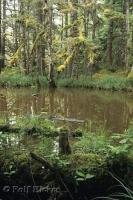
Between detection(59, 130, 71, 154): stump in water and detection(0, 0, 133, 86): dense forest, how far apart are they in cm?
1905

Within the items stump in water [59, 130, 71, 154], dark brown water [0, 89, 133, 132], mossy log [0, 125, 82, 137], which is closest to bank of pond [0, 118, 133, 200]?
stump in water [59, 130, 71, 154]

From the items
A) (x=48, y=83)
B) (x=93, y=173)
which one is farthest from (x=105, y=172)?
(x=48, y=83)

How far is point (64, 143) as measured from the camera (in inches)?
254

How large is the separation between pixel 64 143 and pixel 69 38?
2254 centimetres

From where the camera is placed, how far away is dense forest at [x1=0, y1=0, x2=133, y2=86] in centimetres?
2801

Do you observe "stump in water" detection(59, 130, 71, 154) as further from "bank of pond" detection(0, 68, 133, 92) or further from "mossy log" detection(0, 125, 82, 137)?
"bank of pond" detection(0, 68, 133, 92)

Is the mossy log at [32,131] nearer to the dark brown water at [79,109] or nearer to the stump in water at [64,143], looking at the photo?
the stump in water at [64,143]

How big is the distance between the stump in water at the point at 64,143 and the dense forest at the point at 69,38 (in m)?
19.1

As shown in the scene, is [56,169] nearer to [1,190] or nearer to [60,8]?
[1,190]

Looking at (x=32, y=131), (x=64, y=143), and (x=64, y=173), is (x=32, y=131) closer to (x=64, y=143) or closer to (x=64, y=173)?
(x=64, y=143)

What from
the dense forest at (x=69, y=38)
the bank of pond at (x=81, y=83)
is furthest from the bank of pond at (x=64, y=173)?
the bank of pond at (x=81, y=83)

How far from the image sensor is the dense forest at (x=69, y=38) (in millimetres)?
28014

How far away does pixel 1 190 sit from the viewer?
6.05m

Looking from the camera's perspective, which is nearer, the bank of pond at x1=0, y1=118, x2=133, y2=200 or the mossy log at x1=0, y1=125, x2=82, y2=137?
the bank of pond at x1=0, y1=118, x2=133, y2=200
